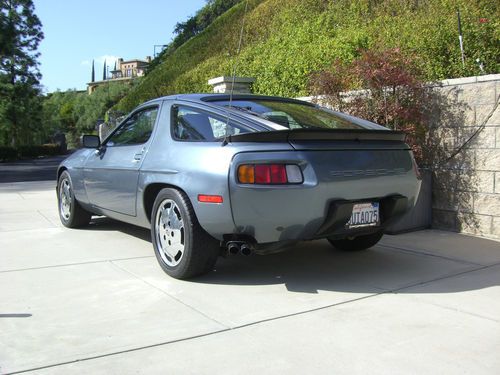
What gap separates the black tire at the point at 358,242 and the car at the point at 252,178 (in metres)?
0.03

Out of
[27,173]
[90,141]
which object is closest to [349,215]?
[90,141]

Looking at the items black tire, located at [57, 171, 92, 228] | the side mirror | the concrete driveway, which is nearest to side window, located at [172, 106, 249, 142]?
the concrete driveway

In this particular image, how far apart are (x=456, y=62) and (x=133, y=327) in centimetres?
621

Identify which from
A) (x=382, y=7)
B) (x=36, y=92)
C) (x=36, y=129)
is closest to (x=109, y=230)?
(x=382, y=7)

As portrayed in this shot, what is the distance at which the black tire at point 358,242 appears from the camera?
17.1 feet

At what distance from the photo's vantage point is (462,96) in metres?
5.95

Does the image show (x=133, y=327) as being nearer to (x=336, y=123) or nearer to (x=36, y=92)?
(x=336, y=123)

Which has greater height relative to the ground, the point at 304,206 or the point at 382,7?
the point at 382,7

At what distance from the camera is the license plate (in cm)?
405

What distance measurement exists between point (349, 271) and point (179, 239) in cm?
150

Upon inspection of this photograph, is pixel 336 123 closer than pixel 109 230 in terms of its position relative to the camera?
Yes

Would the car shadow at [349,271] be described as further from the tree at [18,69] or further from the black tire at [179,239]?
the tree at [18,69]

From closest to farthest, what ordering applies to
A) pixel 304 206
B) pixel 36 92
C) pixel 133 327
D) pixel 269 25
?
pixel 133 327 → pixel 304 206 → pixel 269 25 → pixel 36 92

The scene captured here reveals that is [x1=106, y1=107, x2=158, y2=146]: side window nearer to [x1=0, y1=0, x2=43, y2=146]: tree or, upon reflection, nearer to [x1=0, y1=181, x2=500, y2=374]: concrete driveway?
[x1=0, y1=181, x2=500, y2=374]: concrete driveway
